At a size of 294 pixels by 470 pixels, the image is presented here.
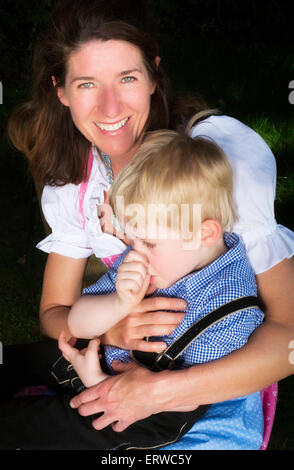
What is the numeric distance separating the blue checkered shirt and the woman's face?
0.61 metres

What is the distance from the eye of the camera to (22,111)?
240 centimetres

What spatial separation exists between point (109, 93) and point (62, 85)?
216 millimetres

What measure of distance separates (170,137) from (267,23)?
4.34 meters

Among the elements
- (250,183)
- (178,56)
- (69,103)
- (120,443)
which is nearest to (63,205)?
(69,103)

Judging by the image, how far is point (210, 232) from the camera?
1.77 meters

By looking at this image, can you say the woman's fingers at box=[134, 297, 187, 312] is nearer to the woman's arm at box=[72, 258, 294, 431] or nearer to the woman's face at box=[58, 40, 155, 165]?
the woman's arm at box=[72, 258, 294, 431]

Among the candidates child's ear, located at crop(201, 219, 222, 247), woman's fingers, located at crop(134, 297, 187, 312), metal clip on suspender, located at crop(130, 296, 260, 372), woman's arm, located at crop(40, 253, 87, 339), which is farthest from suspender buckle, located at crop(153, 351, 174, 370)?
woman's arm, located at crop(40, 253, 87, 339)

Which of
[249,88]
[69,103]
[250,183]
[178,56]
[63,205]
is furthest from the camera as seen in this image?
[178,56]

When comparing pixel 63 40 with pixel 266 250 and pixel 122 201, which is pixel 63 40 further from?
pixel 266 250

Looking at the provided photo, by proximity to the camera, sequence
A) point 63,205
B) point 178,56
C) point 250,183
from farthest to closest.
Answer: point 178,56
point 63,205
point 250,183

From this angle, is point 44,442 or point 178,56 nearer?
point 44,442

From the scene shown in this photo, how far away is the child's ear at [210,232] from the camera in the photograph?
68.6 inches

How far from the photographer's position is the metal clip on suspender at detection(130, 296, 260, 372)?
169cm
